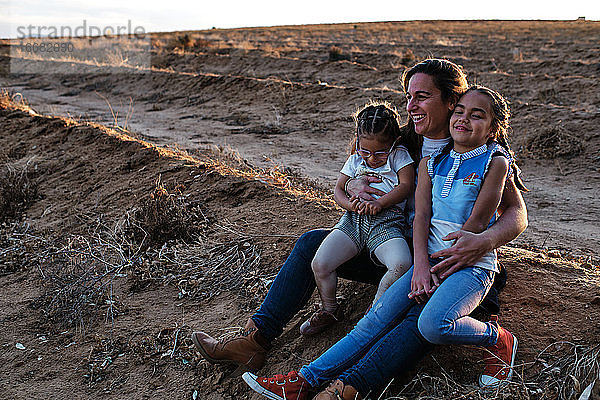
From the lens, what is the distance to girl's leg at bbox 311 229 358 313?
256 cm

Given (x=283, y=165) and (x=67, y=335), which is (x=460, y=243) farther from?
(x=283, y=165)

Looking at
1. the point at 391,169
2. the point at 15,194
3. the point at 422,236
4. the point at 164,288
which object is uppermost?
the point at 391,169

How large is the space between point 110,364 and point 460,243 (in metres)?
2.08

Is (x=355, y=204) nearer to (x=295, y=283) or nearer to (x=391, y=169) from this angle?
(x=391, y=169)

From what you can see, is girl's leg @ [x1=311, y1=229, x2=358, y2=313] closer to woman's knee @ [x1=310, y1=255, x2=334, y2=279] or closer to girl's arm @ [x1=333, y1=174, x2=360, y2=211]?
woman's knee @ [x1=310, y1=255, x2=334, y2=279]

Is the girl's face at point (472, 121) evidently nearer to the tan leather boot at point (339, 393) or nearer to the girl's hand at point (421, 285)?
the girl's hand at point (421, 285)

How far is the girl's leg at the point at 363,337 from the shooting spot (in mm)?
2236

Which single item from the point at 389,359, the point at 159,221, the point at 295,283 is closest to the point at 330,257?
the point at 295,283

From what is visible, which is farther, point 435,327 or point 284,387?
point 284,387

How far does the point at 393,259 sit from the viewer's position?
8.09 ft

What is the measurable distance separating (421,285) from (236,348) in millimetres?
947

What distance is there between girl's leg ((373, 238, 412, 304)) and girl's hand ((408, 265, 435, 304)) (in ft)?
0.45

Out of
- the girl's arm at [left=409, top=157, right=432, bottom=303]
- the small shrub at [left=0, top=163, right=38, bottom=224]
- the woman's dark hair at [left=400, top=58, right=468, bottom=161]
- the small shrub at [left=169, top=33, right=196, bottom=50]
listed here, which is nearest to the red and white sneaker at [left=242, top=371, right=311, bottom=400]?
the girl's arm at [left=409, top=157, right=432, bottom=303]

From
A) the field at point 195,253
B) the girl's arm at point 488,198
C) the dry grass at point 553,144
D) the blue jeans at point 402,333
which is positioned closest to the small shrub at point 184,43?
the field at point 195,253
